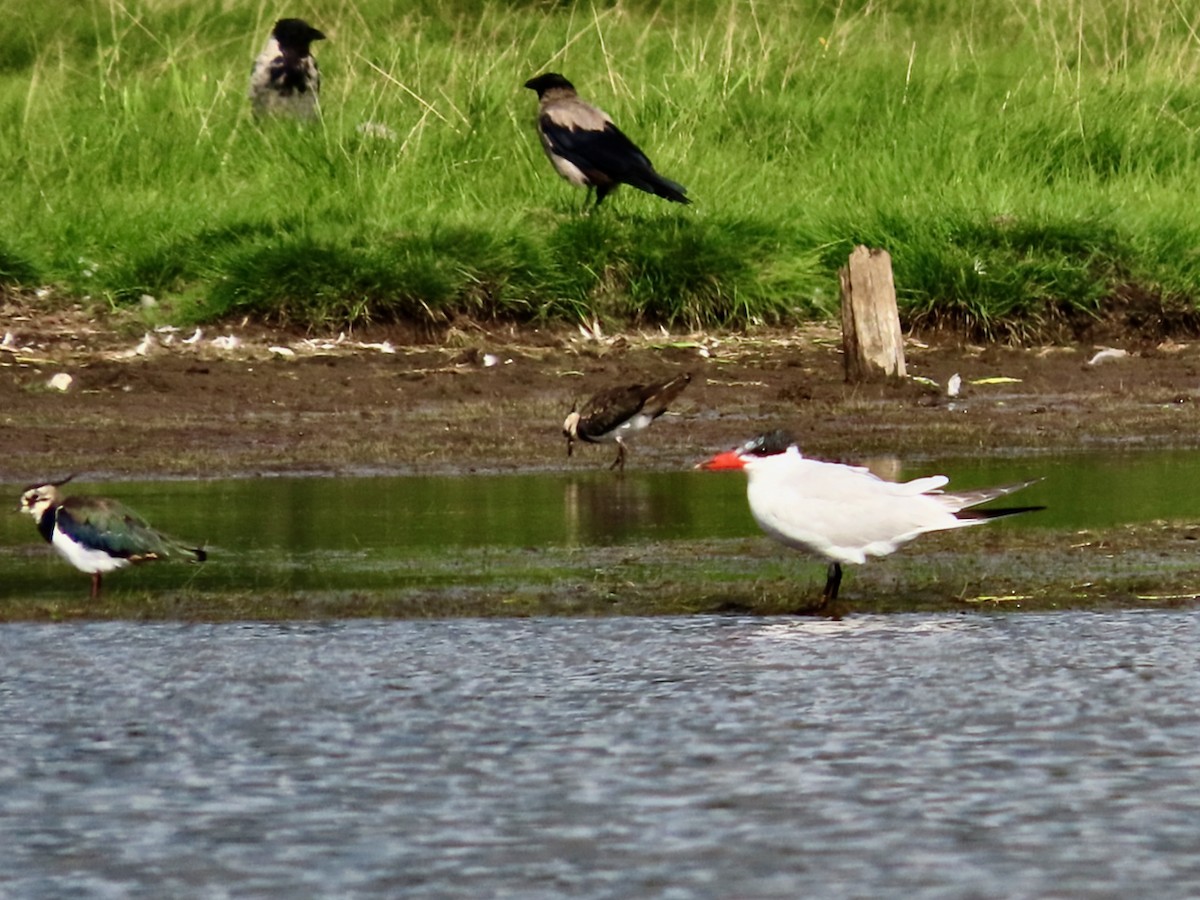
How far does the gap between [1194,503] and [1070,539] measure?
3.14ft

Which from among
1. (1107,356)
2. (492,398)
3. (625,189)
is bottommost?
(492,398)

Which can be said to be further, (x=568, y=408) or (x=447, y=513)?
(x=568, y=408)

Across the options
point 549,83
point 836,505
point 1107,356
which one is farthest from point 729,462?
point 549,83

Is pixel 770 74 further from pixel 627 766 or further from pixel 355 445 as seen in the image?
pixel 627 766

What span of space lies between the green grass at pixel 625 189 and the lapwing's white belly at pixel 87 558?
5.63 meters

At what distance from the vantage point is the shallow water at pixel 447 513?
7039 mm

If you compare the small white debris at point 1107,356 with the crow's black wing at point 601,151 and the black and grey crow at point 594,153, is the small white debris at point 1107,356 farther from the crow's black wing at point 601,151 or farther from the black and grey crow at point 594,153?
the crow's black wing at point 601,151

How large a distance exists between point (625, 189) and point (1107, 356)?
320 cm

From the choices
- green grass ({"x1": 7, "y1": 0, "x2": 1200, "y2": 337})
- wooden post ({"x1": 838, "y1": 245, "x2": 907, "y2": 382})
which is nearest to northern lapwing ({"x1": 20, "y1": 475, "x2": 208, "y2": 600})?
wooden post ({"x1": 838, "y1": 245, "x2": 907, "y2": 382})

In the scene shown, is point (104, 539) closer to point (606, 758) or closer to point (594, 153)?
point (606, 758)

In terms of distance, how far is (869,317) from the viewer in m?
11.2

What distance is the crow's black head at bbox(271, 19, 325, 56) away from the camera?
15.1 metres

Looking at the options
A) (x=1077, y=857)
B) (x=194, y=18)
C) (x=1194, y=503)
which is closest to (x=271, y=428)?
(x=1194, y=503)

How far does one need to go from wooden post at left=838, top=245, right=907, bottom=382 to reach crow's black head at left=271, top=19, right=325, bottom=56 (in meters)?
5.29
